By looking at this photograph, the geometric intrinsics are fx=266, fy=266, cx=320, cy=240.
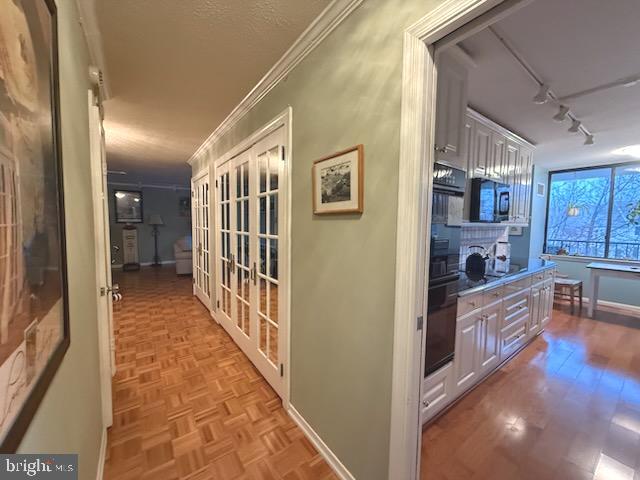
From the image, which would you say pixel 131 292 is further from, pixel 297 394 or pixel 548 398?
pixel 548 398

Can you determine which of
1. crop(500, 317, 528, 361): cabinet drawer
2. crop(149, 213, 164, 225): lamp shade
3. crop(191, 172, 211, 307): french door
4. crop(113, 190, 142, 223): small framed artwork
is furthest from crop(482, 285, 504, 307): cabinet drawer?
crop(113, 190, 142, 223): small framed artwork

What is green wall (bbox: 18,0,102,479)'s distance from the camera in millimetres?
729

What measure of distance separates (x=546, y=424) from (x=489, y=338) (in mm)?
583

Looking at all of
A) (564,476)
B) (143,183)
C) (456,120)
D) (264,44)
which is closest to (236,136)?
(264,44)

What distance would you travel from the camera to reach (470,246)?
2.96 metres

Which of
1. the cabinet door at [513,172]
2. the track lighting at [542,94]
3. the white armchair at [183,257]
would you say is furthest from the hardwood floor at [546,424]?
the white armchair at [183,257]

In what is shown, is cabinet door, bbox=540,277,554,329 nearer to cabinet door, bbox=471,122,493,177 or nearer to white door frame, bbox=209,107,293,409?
cabinet door, bbox=471,122,493,177

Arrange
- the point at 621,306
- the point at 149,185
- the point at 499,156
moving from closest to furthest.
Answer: the point at 499,156
the point at 621,306
the point at 149,185

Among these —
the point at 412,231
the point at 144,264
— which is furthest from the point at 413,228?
the point at 144,264

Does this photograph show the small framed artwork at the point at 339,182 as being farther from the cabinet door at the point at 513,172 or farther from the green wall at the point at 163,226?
the green wall at the point at 163,226

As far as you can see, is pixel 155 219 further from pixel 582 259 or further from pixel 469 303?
pixel 582 259

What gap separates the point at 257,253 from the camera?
219cm

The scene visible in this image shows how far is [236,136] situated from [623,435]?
142 inches

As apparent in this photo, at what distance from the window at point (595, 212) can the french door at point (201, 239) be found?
6.01m
